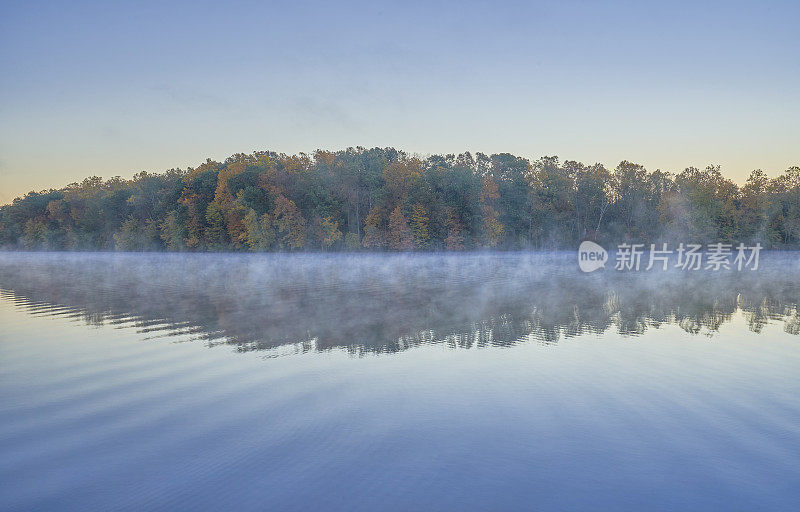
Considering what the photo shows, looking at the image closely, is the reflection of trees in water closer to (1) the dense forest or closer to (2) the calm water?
(2) the calm water

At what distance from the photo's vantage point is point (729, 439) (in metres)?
7.16

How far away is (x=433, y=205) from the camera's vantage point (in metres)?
94.4

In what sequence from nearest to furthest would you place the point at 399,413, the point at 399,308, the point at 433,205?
the point at 399,413 → the point at 399,308 → the point at 433,205

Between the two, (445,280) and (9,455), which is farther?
(445,280)

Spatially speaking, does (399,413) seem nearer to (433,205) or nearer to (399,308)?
(399,308)

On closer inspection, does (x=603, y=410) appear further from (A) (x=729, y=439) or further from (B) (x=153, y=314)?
(B) (x=153, y=314)

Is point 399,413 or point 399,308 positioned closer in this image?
point 399,413

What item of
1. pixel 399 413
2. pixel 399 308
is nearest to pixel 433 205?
pixel 399 308

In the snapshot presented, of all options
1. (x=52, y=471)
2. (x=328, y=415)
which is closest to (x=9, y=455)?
(x=52, y=471)

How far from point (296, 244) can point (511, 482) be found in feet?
287

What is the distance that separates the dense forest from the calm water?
2979 inches

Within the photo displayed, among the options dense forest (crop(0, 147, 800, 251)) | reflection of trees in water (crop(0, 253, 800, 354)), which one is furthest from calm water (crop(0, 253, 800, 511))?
dense forest (crop(0, 147, 800, 251))

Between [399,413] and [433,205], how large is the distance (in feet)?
286

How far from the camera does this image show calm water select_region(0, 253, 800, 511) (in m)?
5.69
